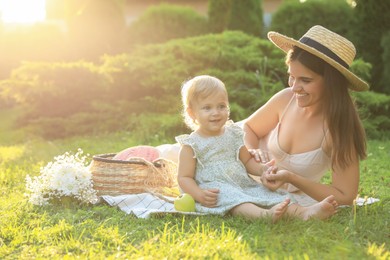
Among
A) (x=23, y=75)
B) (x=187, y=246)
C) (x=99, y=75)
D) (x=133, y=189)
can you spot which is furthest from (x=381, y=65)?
(x=187, y=246)

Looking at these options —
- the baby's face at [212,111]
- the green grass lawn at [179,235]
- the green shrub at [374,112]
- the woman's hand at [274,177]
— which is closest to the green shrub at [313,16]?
the green shrub at [374,112]

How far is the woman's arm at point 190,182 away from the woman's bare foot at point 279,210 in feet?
1.63

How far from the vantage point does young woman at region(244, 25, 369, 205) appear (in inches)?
178

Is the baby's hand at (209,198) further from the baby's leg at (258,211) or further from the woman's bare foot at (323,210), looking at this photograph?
the woman's bare foot at (323,210)

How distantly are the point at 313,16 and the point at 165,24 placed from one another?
4085mm

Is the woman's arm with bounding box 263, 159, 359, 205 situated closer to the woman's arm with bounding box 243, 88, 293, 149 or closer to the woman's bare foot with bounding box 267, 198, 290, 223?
the woman's bare foot with bounding box 267, 198, 290, 223

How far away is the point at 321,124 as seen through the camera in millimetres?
4770

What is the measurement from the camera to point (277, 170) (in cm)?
462

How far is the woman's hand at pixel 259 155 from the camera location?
15.9 ft

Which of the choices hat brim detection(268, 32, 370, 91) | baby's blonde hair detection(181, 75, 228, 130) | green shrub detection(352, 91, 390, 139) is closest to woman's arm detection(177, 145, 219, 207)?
baby's blonde hair detection(181, 75, 228, 130)

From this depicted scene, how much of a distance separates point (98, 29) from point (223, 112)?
422 inches

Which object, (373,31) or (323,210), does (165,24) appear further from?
(323,210)

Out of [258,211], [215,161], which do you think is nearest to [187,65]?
[215,161]

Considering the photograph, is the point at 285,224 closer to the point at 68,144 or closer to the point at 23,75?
the point at 68,144
